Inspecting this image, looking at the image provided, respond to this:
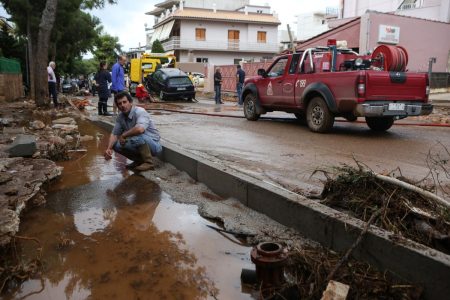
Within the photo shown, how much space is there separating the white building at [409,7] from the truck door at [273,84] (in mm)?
18420

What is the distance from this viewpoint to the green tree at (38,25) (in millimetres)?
14336

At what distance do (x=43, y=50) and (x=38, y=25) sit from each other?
8.18 m

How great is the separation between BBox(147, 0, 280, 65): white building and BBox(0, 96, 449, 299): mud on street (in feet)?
157

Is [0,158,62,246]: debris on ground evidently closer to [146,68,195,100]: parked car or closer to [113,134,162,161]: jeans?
[113,134,162,161]: jeans

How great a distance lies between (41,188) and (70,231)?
1274 mm

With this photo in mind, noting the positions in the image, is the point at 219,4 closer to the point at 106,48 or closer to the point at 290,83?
the point at 106,48

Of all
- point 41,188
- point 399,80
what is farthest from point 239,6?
point 41,188

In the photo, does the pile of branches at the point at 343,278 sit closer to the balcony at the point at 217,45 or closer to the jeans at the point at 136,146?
the jeans at the point at 136,146

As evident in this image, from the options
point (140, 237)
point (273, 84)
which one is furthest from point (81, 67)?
point (140, 237)

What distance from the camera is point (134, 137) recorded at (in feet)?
19.0

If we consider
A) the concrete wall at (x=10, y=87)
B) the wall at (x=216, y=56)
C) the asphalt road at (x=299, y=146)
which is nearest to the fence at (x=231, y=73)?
the concrete wall at (x=10, y=87)

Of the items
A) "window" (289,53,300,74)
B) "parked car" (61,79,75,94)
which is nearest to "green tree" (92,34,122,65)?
"parked car" (61,79,75,94)

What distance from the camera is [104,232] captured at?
3.65m

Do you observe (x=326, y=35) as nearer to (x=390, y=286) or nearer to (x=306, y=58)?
(x=306, y=58)
